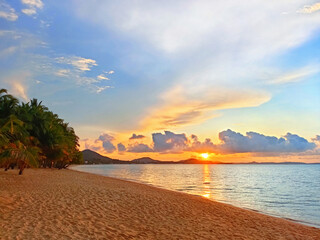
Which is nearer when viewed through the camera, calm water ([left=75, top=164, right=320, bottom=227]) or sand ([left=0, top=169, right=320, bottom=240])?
sand ([left=0, top=169, right=320, bottom=240])

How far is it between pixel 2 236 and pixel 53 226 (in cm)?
173

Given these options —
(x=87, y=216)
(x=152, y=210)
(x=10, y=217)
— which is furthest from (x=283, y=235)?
(x=10, y=217)

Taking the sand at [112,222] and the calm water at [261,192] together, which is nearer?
the sand at [112,222]

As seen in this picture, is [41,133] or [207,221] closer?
[207,221]

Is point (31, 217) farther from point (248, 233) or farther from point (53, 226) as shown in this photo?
point (248, 233)

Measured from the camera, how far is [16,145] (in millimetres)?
22734

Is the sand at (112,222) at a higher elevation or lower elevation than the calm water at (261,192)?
higher

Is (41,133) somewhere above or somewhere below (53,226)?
above

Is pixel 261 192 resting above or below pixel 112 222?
below

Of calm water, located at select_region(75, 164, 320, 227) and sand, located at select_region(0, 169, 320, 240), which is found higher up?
sand, located at select_region(0, 169, 320, 240)

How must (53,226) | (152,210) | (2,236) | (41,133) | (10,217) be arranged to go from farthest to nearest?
(41,133)
(152,210)
(10,217)
(53,226)
(2,236)

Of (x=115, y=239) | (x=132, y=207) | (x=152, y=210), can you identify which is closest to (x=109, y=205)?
(x=132, y=207)

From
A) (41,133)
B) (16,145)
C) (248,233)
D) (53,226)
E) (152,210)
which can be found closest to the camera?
(53,226)

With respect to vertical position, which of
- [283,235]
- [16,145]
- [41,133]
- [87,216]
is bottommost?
[283,235]
